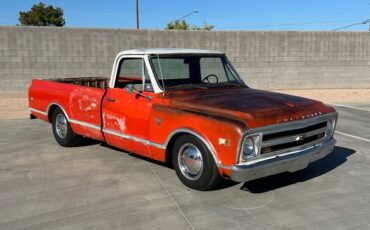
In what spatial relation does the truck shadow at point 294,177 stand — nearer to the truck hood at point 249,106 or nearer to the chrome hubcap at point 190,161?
the chrome hubcap at point 190,161

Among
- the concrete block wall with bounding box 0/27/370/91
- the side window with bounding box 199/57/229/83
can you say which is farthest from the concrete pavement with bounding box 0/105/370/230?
the concrete block wall with bounding box 0/27/370/91

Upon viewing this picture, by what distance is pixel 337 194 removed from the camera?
483 centimetres

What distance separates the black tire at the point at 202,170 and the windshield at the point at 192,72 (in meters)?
0.91

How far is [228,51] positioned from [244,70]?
1.14 m

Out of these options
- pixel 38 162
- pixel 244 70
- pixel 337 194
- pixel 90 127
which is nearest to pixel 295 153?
pixel 337 194

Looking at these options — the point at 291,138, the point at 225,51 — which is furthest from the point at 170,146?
the point at 225,51

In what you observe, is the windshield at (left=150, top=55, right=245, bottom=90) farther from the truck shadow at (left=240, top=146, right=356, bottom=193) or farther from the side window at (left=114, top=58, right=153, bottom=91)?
the truck shadow at (left=240, top=146, right=356, bottom=193)

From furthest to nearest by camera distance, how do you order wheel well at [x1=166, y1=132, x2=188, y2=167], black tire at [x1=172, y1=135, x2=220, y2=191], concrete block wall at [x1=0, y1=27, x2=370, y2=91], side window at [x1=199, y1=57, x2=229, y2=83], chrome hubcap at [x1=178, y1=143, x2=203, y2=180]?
concrete block wall at [x1=0, y1=27, x2=370, y2=91] < side window at [x1=199, y1=57, x2=229, y2=83] < wheel well at [x1=166, y1=132, x2=188, y2=167] < chrome hubcap at [x1=178, y1=143, x2=203, y2=180] < black tire at [x1=172, y1=135, x2=220, y2=191]

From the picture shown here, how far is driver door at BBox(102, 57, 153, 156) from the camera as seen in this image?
5488 millimetres

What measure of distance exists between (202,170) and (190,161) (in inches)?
8.7

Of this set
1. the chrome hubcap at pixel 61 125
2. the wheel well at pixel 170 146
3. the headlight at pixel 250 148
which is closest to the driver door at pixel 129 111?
the wheel well at pixel 170 146

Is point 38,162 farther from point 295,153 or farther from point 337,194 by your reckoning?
point 337,194

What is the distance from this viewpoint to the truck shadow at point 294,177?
16.7 ft

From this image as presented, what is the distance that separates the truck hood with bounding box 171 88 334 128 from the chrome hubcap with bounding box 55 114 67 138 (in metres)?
2.81
